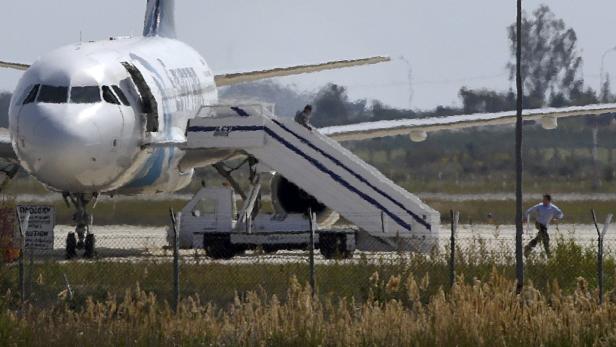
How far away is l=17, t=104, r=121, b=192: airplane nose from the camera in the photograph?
30391mm

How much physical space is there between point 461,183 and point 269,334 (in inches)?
1317

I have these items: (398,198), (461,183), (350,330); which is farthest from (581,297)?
(461,183)

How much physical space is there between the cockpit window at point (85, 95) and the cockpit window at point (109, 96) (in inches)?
5.5

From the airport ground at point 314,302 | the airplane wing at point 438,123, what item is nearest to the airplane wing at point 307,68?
the airplane wing at point 438,123

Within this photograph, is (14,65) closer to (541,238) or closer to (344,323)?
(541,238)

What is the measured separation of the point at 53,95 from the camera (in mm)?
31438

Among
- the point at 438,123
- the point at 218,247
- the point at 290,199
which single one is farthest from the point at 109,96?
the point at 438,123

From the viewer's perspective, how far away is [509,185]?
5003 cm

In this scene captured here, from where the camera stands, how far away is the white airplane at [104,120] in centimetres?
3078

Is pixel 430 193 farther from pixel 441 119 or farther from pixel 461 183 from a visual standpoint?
pixel 441 119

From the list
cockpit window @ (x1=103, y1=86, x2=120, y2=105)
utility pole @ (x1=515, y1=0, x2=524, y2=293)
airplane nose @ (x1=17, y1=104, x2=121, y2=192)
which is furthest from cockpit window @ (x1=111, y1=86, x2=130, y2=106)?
utility pole @ (x1=515, y1=0, x2=524, y2=293)

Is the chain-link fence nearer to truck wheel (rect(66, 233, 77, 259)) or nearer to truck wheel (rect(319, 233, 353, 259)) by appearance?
truck wheel (rect(319, 233, 353, 259))

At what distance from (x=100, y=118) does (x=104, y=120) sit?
0.32 feet

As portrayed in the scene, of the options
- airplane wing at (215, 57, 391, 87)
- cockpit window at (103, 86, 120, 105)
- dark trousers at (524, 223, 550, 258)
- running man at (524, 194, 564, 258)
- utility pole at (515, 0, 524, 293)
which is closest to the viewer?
utility pole at (515, 0, 524, 293)
